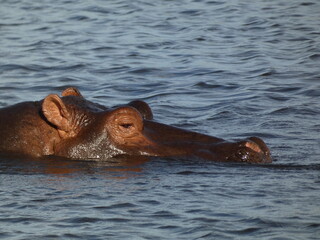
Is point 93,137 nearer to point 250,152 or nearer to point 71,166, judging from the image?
point 71,166

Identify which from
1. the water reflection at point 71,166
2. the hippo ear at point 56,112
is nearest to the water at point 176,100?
the water reflection at point 71,166

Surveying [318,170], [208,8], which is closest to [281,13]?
[208,8]

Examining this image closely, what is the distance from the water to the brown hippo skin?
12 centimetres

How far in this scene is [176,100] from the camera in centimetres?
1370

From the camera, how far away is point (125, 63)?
16719 mm

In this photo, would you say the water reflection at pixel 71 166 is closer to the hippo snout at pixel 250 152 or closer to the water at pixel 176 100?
the water at pixel 176 100

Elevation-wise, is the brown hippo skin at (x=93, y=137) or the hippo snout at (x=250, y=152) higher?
the brown hippo skin at (x=93, y=137)

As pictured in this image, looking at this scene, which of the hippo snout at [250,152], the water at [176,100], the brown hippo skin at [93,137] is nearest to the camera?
the water at [176,100]

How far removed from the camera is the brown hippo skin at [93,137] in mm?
8992

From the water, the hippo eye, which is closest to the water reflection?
the water

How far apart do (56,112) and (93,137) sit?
45cm

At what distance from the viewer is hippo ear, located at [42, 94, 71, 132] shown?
8.88 meters

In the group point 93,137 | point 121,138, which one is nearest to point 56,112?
point 93,137

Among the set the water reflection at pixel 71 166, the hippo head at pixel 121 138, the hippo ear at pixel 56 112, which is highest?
the hippo ear at pixel 56 112
